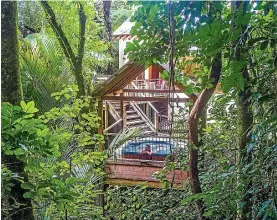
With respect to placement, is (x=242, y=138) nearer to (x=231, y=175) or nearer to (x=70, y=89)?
(x=231, y=175)

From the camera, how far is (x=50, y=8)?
14.1 ft

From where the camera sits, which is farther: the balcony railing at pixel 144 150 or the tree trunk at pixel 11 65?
the balcony railing at pixel 144 150

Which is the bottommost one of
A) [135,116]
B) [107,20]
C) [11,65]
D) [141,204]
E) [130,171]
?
[130,171]

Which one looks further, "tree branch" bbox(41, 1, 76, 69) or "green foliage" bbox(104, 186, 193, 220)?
"tree branch" bbox(41, 1, 76, 69)

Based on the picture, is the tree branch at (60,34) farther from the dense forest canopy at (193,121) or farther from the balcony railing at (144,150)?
the dense forest canopy at (193,121)

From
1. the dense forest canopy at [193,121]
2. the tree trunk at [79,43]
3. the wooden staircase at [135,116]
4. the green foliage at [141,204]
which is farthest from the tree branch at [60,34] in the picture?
the wooden staircase at [135,116]

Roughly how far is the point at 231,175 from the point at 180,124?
→ 132 centimetres

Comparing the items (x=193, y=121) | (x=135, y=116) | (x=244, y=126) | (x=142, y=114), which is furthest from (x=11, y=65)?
(x=142, y=114)

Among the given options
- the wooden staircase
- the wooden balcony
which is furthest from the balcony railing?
the wooden staircase

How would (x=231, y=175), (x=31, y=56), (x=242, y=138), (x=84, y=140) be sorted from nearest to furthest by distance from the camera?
(x=231, y=175)
(x=242, y=138)
(x=84, y=140)
(x=31, y=56)

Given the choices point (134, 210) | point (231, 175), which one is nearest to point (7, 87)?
point (231, 175)

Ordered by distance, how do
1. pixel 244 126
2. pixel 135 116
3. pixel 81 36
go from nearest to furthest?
pixel 244 126 → pixel 81 36 → pixel 135 116

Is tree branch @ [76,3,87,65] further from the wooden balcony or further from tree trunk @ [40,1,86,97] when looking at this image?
the wooden balcony

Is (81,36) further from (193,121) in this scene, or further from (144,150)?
(193,121)
